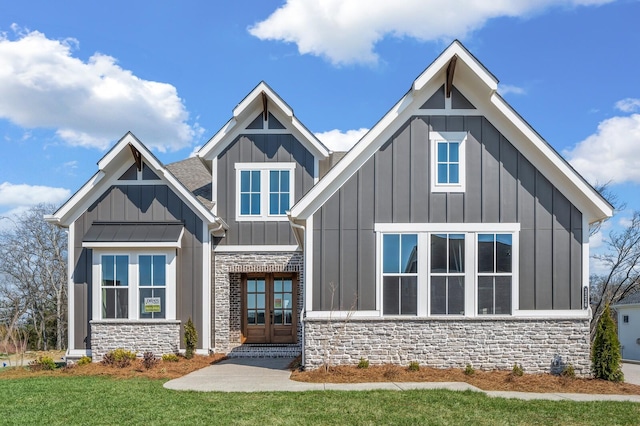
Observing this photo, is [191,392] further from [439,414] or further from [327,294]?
[439,414]

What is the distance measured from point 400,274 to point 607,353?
473cm

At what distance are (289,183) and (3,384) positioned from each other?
8.91m

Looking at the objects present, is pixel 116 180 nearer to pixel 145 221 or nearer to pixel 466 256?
pixel 145 221

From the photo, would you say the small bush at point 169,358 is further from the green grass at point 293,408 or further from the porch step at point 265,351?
the green grass at point 293,408

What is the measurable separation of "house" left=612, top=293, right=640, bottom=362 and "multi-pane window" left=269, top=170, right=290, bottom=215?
20.7 meters

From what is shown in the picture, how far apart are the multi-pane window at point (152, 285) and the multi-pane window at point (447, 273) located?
24.1 feet

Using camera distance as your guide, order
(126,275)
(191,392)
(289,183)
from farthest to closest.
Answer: (289,183) → (126,275) → (191,392)

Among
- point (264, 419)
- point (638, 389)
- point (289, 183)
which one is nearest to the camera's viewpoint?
point (264, 419)

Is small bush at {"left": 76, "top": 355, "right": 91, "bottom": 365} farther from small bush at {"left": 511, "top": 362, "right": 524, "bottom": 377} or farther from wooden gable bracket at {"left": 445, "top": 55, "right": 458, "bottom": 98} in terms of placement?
wooden gable bracket at {"left": 445, "top": 55, "right": 458, "bottom": 98}

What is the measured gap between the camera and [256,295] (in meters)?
16.9

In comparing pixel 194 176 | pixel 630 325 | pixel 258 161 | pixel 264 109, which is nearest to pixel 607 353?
pixel 258 161

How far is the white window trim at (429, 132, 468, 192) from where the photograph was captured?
39.8 feet

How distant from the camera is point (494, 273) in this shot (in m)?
11.9

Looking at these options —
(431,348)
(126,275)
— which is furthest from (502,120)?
(126,275)
